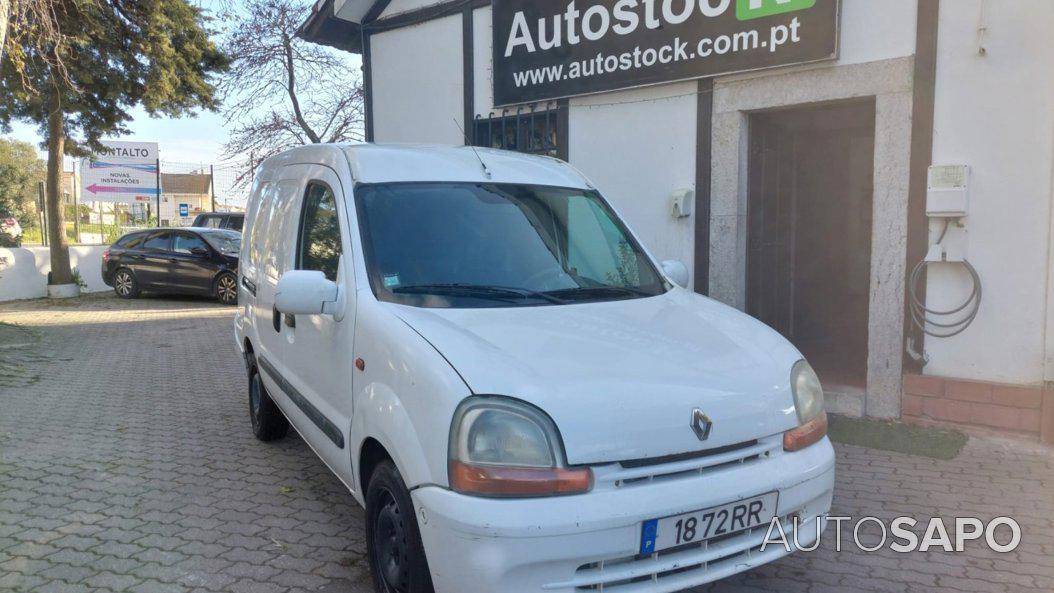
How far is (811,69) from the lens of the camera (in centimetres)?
614

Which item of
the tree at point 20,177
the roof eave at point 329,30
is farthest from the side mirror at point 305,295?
the tree at point 20,177

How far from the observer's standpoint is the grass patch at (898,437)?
17.0ft

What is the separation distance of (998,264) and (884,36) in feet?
6.31

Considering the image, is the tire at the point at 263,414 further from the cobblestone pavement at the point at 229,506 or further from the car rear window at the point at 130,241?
the car rear window at the point at 130,241

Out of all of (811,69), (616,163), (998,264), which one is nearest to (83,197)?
(616,163)

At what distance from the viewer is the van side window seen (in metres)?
3.76

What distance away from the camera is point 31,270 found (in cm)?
1742

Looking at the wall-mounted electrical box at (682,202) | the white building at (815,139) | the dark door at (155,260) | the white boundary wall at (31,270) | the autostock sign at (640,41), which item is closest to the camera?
the white building at (815,139)

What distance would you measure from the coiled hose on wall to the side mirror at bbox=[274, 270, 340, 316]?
14.6 ft

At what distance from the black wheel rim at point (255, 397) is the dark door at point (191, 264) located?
35.6 feet

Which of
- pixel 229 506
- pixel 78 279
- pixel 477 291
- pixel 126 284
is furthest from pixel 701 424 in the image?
pixel 78 279

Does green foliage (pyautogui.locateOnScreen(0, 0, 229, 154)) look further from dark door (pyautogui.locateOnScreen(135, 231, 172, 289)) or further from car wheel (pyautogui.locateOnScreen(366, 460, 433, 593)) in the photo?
car wheel (pyautogui.locateOnScreen(366, 460, 433, 593))

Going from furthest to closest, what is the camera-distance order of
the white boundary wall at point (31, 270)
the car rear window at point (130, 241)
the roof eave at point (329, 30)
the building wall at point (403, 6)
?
the white boundary wall at point (31, 270) < the car rear window at point (130, 241) < the roof eave at point (329, 30) < the building wall at point (403, 6)

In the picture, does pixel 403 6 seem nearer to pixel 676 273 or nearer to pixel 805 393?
pixel 676 273
